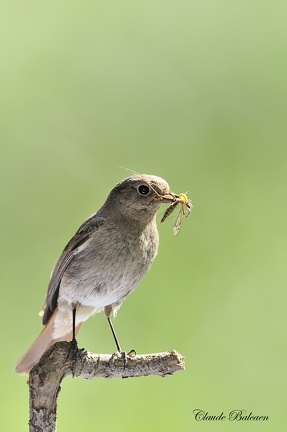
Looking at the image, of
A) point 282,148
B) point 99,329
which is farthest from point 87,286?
point 282,148

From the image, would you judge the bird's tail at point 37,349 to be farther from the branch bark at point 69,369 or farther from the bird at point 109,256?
the branch bark at point 69,369

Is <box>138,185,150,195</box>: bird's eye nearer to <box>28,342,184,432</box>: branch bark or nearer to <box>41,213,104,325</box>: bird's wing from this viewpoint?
<box>41,213,104,325</box>: bird's wing

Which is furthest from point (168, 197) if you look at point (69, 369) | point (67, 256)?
point (69, 369)

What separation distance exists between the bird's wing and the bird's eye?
0.28 meters

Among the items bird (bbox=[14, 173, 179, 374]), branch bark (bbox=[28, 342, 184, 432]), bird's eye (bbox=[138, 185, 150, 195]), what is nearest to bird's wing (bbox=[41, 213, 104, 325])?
bird (bbox=[14, 173, 179, 374])

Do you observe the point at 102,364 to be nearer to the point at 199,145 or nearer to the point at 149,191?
the point at 149,191

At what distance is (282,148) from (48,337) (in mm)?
2623

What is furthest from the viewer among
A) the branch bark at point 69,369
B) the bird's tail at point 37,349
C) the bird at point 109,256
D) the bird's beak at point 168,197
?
the bird's tail at point 37,349

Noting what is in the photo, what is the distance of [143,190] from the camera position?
120 inches

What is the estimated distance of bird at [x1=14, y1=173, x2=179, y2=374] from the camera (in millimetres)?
3150

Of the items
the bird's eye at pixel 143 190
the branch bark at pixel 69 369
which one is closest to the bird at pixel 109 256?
the bird's eye at pixel 143 190

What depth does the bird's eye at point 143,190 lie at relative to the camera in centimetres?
304

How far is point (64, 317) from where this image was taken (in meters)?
3.40

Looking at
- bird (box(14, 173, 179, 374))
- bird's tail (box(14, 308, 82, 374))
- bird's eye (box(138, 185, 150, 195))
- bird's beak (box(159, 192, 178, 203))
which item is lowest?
bird's tail (box(14, 308, 82, 374))
